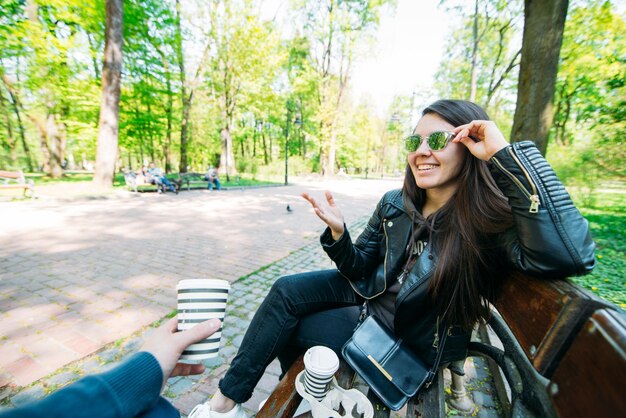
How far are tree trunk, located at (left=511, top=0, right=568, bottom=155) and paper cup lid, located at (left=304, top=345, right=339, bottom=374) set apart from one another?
17.3 ft

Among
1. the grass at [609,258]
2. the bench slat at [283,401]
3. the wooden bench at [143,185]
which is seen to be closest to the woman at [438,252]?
the bench slat at [283,401]

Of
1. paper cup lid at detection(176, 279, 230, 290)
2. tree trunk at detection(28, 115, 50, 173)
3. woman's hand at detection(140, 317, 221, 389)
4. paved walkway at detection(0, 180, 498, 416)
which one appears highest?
tree trunk at detection(28, 115, 50, 173)

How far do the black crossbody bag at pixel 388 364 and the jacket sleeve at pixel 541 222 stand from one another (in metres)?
0.62

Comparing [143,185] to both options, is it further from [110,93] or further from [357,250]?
[357,250]

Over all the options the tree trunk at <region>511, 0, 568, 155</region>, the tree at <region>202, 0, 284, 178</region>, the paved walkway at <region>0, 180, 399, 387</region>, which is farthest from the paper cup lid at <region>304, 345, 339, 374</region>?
the tree at <region>202, 0, 284, 178</region>

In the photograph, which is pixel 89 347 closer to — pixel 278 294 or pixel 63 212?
pixel 278 294

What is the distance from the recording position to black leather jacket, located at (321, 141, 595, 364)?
1053 mm

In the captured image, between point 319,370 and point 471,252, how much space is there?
907mm

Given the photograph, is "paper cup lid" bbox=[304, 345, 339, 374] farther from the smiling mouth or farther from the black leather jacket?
the smiling mouth

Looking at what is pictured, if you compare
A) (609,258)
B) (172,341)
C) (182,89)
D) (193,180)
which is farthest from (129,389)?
(182,89)

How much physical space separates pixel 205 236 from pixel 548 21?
278 inches

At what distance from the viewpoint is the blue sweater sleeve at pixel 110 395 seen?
0.62 m

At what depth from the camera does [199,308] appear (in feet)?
3.73

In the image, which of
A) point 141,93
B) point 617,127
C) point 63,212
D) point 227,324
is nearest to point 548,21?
point 617,127
